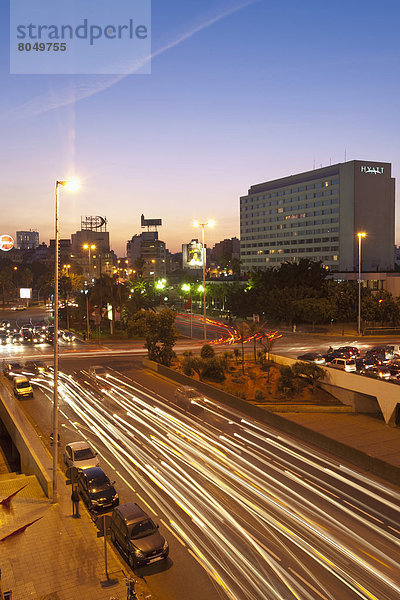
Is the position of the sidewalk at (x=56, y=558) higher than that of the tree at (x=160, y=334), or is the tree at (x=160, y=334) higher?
the tree at (x=160, y=334)

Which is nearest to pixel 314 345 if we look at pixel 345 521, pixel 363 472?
pixel 363 472

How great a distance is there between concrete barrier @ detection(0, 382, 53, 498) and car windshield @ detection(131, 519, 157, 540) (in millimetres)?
5503

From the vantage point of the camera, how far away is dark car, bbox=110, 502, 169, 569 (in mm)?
13766

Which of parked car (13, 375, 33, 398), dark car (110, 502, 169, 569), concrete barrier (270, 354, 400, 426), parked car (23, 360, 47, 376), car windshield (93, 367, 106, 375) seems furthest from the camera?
parked car (23, 360, 47, 376)

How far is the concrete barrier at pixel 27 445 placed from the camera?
1973 centimetres

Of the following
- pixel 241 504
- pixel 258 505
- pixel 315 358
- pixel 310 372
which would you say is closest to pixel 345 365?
pixel 310 372

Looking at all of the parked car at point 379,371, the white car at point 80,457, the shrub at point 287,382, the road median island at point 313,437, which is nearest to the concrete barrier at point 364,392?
the road median island at point 313,437

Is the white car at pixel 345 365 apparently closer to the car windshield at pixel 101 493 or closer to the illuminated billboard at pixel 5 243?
the car windshield at pixel 101 493

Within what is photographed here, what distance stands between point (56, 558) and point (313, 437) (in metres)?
14.8

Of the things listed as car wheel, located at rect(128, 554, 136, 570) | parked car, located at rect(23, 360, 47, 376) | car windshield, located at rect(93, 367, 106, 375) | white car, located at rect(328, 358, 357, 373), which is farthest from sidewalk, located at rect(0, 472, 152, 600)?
white car, located at rect(328, 358, 357, 373)

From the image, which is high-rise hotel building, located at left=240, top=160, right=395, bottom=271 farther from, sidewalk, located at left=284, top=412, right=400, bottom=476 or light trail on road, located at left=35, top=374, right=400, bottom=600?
light trail on road, located at left=35, top=374, right=400, bottom=600

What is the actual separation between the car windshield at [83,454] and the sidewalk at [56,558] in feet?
8.93

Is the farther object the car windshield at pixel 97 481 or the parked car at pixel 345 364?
the parked car at pixel 345 364

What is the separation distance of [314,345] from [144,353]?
820 inches
